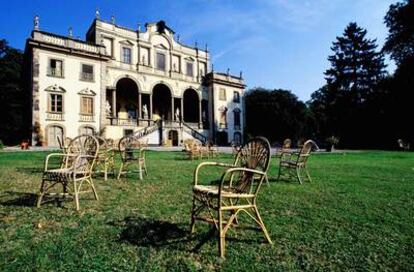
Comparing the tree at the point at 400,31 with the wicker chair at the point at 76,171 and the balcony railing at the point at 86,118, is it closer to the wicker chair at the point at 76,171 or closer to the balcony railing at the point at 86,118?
the balcony railing at the point at 86,118

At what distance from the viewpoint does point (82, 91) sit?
26.8 metres

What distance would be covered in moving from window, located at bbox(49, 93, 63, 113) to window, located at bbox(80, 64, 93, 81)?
2726mm

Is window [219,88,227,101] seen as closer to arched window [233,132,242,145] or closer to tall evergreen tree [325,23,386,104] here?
arched window [233,132,242,145]

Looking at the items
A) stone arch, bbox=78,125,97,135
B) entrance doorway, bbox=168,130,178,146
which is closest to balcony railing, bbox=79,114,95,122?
stone arch, bbox=78,125,97,135

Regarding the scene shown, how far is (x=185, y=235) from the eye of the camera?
3.41 metres

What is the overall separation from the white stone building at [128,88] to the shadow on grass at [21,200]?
21.2m

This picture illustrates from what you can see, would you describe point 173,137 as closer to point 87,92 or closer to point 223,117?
point 223,117

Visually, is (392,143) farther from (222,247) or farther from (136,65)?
(222,247)

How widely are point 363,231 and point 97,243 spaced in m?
3.06

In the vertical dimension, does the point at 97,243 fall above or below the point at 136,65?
below

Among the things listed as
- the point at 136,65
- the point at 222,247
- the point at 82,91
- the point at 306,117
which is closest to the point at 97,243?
the point at 222,247

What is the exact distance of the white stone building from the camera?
993 inches

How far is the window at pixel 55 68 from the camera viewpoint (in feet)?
83.4

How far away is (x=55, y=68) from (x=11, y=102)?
1558cm
